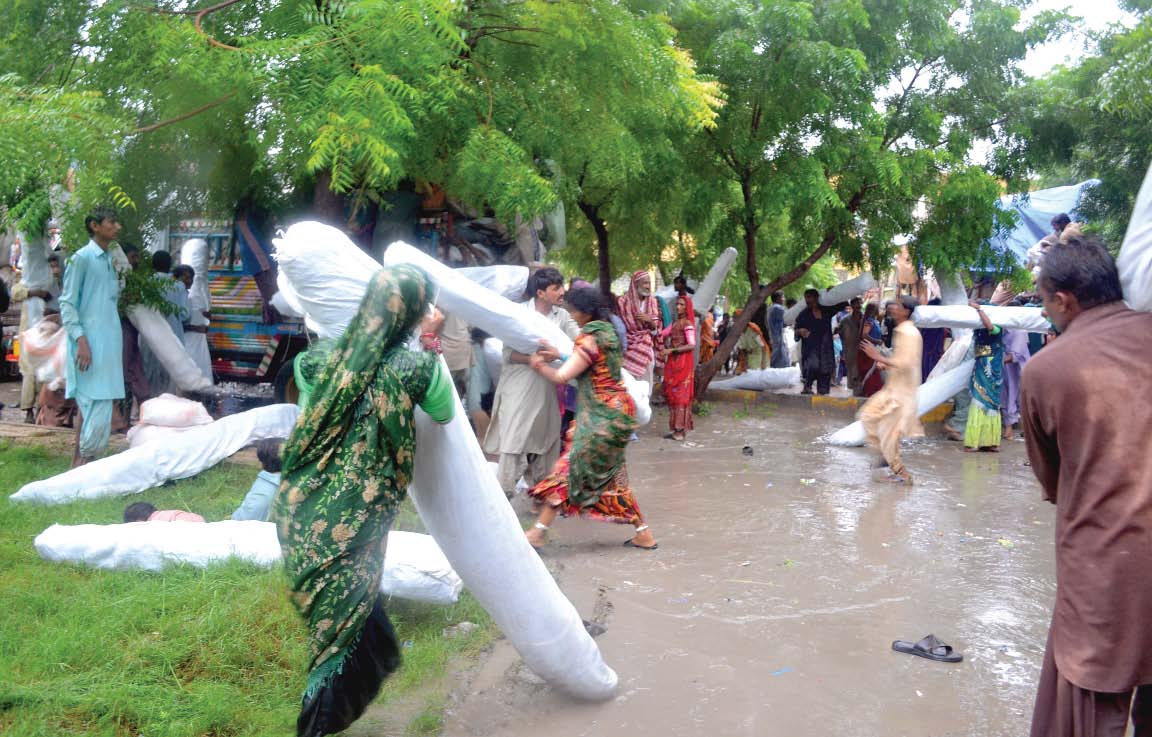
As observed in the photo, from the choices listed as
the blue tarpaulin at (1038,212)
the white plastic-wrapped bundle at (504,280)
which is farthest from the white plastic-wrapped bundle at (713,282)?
the white plastic-wrapped bundle at (504,280)

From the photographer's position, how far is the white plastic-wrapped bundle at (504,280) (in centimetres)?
777

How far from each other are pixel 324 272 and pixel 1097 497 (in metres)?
2.59

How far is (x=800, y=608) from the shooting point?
195 inches

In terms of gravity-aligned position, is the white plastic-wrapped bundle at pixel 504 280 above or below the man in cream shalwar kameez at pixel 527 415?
above

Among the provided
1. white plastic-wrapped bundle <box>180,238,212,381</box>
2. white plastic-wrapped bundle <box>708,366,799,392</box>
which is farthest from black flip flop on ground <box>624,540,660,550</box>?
white plastic-wrapped bundle <box>708,366,799,392</box>

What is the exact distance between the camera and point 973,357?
10.2m

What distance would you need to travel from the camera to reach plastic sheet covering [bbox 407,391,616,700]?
3270 millimetres

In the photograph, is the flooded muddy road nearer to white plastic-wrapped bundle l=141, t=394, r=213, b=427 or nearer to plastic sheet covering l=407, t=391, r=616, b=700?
plastic sheet covering l=407, t=391, r=616, b=700

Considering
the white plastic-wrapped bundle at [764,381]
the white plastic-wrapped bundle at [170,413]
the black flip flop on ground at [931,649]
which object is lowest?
the white plastic-wrapped bundle at [764,381]

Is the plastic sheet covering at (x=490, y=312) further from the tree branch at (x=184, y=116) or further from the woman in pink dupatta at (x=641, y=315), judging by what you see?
the woman in pink dupatta at (x=641, y=315)

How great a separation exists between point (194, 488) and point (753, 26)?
7559mm

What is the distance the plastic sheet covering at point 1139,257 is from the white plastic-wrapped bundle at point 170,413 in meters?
6.12

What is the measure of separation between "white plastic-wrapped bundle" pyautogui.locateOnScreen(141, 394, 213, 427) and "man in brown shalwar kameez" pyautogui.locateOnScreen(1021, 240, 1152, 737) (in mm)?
5875

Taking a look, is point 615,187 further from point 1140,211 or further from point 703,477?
point 1140,211
